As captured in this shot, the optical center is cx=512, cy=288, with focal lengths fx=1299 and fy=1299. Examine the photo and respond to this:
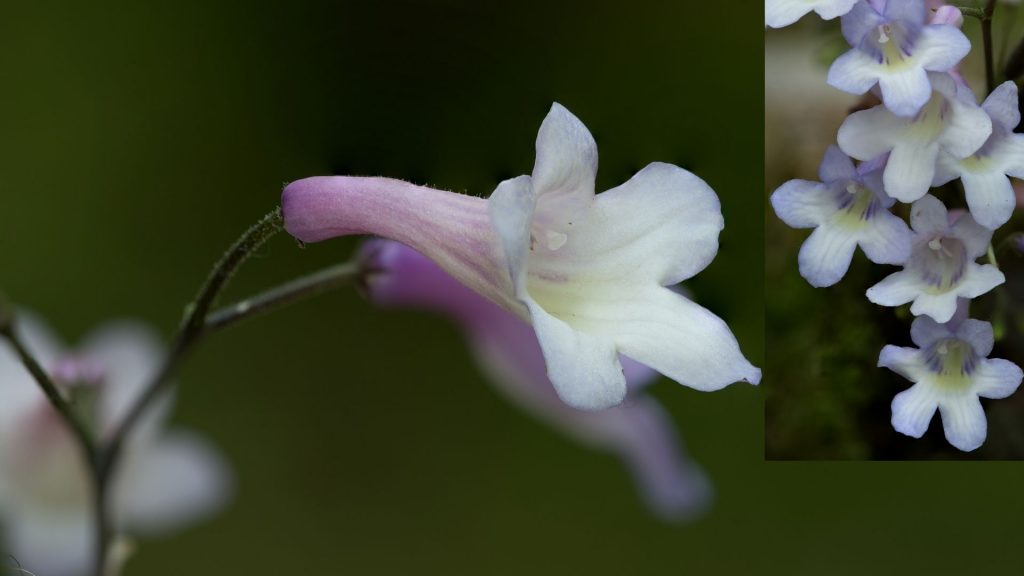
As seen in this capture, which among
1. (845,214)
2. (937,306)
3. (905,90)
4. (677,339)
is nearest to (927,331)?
(937,306)

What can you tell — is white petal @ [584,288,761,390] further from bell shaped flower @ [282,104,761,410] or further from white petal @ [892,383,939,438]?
white petal @ [892,383,939,438]

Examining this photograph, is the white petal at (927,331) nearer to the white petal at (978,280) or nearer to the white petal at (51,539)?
the white petal at (978,280)

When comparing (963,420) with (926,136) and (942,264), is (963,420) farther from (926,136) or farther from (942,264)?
(926,136)

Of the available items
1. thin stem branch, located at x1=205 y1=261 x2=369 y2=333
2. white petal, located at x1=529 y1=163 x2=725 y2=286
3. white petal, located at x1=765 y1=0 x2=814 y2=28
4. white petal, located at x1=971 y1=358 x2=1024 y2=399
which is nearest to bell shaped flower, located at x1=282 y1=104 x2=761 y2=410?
white petal, located at x1=529 y1=163 x2=725 y2=286

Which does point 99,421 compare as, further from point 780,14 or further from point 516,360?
point 780,14

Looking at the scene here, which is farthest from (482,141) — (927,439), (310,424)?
(927,439)

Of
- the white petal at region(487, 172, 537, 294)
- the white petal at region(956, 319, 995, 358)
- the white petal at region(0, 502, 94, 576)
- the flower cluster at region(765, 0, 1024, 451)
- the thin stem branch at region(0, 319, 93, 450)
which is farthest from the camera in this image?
the white petal at region(0, 502, 94, 576)
